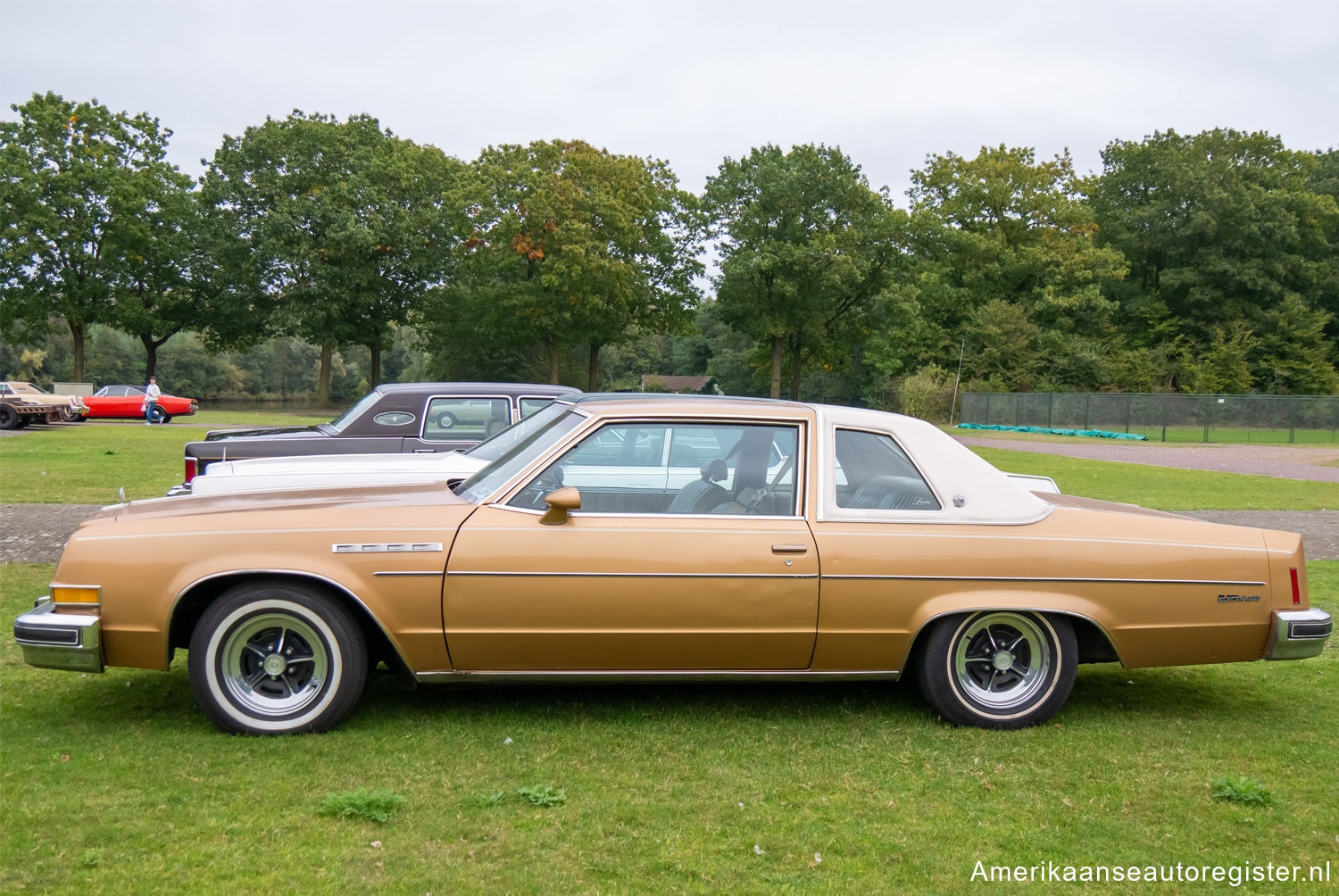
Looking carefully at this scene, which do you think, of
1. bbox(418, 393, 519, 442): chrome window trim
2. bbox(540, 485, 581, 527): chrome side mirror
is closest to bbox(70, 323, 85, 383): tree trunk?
bbox(418, 393, 519, 442): chrome window trim

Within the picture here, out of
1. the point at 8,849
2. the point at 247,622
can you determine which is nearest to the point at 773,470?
the point at 247,622

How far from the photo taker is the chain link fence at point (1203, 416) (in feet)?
126

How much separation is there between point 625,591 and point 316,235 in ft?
159

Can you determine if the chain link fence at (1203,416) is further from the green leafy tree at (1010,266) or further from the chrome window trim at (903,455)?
the chrome window trim at (903,455)

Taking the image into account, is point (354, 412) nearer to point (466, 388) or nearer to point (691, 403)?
point (466, 388)

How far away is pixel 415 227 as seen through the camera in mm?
52062

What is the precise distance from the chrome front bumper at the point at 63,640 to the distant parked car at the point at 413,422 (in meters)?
4.38

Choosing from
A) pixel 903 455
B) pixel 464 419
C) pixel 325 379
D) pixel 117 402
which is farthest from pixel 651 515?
pixel 325 379

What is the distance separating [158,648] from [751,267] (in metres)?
51.2

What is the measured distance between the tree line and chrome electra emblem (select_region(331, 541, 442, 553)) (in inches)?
1784

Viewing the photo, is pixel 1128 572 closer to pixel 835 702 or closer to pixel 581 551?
pixel 835 702

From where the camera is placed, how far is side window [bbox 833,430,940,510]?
4.65m

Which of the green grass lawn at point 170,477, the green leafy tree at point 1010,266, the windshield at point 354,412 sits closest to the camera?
the windshield at point 354,412

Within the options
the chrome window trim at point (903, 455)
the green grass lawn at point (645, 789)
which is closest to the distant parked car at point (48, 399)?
the green grass lawn at point (645, 789)
